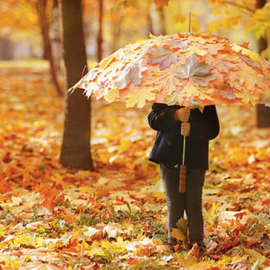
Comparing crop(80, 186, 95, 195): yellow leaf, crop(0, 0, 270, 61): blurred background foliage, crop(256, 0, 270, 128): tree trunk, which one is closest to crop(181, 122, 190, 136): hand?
crop(0, 0, 270, 61): blurred background foliage

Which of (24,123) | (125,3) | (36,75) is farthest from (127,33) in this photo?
(125,3)

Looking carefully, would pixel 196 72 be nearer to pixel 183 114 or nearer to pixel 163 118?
pixel 183 114

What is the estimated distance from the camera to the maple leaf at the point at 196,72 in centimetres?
234

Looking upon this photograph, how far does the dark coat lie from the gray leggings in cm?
9

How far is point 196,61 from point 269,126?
610 centimetres

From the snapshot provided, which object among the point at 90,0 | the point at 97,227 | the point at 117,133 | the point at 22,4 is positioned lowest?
the point at 97,227

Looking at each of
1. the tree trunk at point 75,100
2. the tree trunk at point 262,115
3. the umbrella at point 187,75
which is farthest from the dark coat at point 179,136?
the tree trunk at point 262,115

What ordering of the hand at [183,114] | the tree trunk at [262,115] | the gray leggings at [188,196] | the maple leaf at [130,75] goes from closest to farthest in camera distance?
the maple leaf at [130,75]
the hand at [183,114]
the gray leggings at [188,196]
the tree trunk at [262,115]

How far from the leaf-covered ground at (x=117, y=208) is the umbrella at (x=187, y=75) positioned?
3.80ft

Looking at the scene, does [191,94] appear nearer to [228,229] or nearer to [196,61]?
[196,61]

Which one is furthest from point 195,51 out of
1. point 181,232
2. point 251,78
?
point 181,232

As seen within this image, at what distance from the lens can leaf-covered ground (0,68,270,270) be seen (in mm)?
2746

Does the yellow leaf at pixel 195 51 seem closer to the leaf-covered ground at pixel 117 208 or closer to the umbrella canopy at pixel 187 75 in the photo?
the umbrella canopy at pixel 187 75

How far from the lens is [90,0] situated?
1930cm
